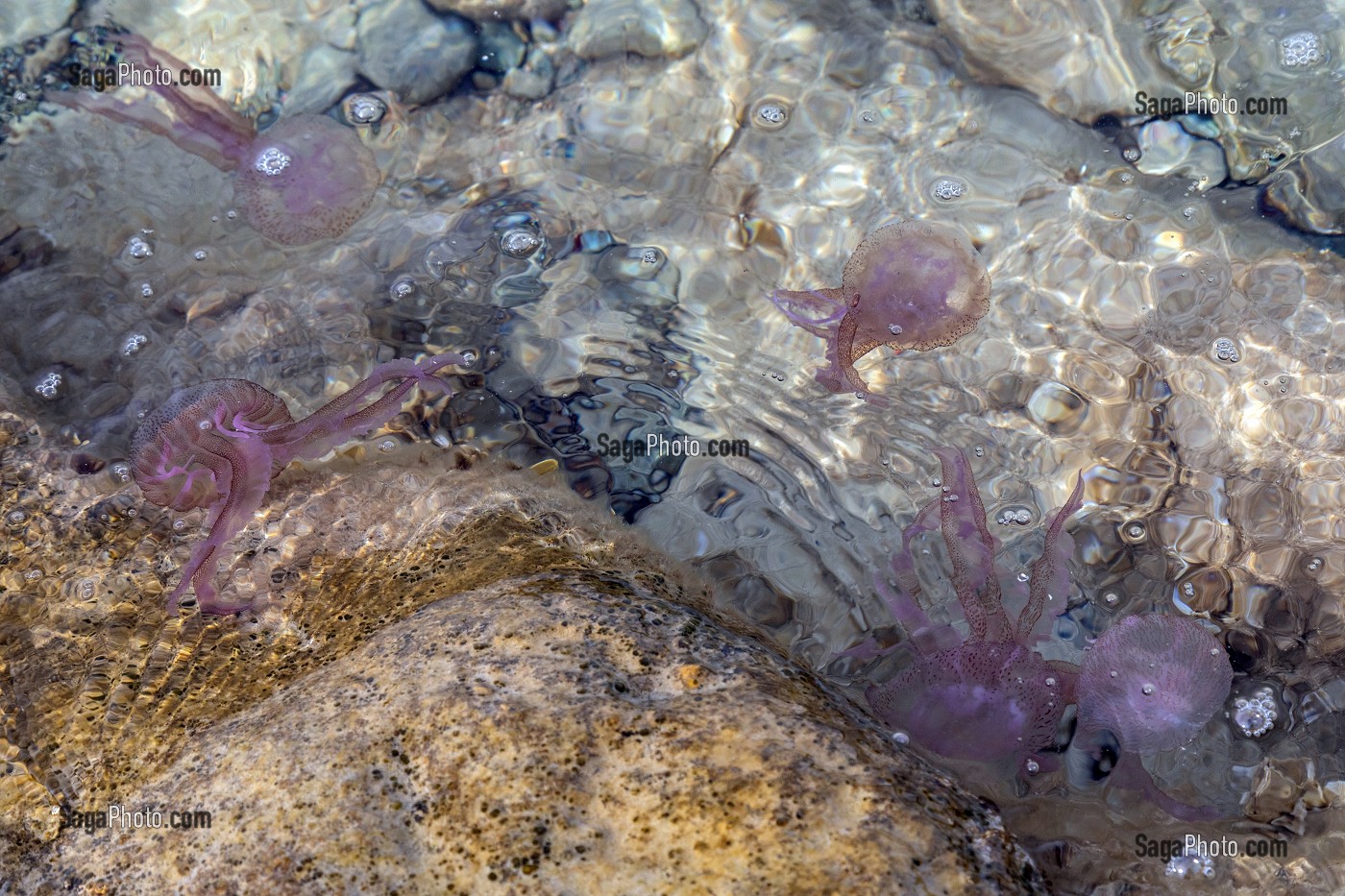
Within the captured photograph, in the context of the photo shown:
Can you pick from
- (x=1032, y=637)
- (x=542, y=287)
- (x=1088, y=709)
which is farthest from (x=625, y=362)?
(x=1088, y=709)

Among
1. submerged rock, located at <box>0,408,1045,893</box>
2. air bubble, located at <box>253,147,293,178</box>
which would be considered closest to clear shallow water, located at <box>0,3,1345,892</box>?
air bubble, located at <box>253,147,293,178</box>

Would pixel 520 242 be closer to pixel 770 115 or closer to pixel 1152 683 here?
pixel 770 115

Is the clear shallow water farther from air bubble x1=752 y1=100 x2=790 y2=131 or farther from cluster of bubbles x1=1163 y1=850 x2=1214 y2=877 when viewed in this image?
cluster of bubbles x1=1163 y1=850 x2=1214 y2=877

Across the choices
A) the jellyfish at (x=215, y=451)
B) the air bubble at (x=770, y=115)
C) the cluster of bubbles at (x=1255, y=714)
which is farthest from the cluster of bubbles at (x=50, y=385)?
the cluster of bubbles at (x=1255, y=714)

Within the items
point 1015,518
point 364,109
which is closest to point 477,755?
point 1015,518

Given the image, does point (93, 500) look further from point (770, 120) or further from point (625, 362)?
point (770, 120)

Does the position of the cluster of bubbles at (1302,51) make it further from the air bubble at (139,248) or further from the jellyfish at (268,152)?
the air bubble at (139,248)
